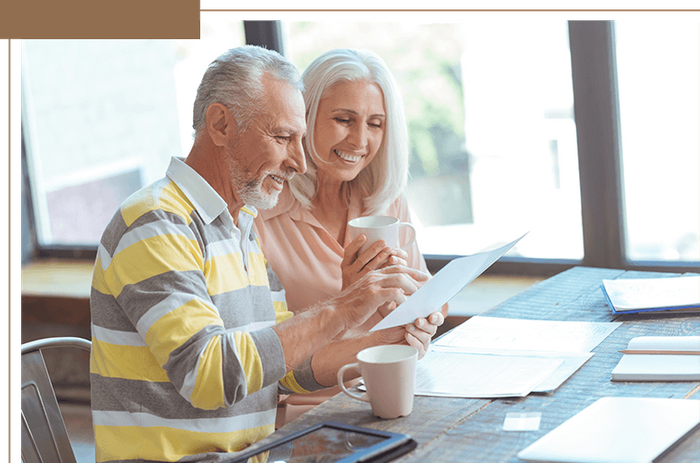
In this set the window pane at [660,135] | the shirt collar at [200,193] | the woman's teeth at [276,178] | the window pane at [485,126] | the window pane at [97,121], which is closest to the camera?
the shirt collar at [200,193]

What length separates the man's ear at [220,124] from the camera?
1.33 metres

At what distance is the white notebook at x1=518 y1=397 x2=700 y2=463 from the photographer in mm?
884

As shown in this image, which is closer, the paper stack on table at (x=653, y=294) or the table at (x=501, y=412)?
the table at (x=501, y=412)

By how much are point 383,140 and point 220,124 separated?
62 cm

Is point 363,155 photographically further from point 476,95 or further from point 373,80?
point 476,95

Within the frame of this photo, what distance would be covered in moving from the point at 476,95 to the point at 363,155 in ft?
3.11

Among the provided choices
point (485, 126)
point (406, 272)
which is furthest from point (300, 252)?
point (485, 126)

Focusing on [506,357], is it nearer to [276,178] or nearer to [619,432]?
[619,432]

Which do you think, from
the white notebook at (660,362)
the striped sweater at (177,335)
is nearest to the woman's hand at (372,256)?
the striped sweater at (177,335)

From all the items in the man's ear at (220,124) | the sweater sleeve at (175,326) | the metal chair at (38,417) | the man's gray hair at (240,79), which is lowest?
the metal chair at (38,417)

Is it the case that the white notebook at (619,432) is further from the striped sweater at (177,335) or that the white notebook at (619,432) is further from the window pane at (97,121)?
the window pane at (97,121)

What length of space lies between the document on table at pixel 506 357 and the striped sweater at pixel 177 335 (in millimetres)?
311

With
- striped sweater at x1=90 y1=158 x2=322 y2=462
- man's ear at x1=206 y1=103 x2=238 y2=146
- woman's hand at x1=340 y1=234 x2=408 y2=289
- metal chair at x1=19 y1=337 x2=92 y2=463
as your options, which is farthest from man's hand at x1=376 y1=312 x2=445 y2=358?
metal chair at x1=19 y1=337 x2=92 y2=463

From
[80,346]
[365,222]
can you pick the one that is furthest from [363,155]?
[80,346]
